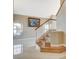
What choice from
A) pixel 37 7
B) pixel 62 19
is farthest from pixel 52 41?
pixel 37 7

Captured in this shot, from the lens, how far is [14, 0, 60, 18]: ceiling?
1048 mm

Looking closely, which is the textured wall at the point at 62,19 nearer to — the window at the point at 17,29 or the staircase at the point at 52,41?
the staircase at the point at 52,41

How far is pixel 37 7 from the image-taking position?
3.62 ft

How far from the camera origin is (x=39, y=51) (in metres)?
1.08

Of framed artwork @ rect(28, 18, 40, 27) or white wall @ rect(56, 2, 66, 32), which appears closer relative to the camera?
white wall @ rect(56, 2, 66, 32)

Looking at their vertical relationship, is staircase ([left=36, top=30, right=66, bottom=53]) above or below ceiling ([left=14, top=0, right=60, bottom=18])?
below

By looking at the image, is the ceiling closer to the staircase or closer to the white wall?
the white wall

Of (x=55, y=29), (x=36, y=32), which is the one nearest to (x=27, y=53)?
(x=36, y=32)

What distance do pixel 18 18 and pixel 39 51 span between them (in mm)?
365

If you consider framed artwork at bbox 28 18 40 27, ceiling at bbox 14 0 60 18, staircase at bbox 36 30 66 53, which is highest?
ceiling at bbox 14 0 60 18

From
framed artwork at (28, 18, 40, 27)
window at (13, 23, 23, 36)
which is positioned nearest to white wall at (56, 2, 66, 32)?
framed artwork at (28, 18, 40, 27)

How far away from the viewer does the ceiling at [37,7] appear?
1.05 m

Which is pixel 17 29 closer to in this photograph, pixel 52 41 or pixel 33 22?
pixel 33 22

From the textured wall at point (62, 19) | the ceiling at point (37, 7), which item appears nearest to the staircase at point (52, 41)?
the textured wall at point (62, 19)
